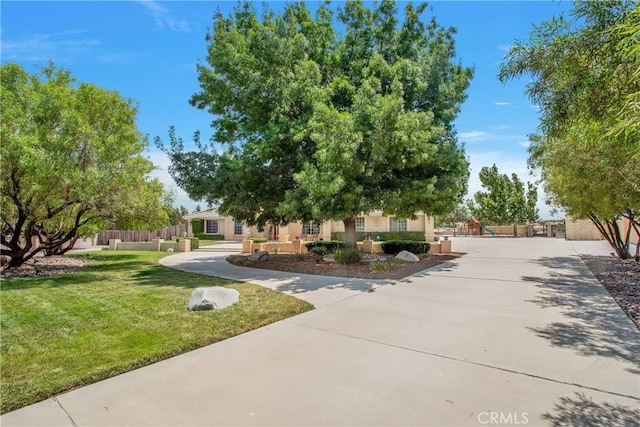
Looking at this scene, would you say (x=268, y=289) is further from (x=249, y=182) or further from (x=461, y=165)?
(x=461, y=165)

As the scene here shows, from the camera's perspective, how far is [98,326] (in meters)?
5.66

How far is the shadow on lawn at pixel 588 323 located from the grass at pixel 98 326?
4347mm

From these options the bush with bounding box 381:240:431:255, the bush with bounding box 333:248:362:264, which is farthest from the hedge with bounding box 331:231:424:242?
the bush with bounding box 333:248:362:264

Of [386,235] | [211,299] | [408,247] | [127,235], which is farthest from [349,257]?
[127,235]

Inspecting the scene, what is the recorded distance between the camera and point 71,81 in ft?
46.0

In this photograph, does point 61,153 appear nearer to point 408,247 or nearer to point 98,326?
point 98,326

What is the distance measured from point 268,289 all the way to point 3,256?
38.6ft

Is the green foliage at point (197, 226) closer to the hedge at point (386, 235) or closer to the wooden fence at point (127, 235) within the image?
the wooden fence at point (127, 235)

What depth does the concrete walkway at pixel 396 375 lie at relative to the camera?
10.1 feet

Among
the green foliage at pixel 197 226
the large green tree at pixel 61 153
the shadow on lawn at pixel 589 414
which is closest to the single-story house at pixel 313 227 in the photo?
the green foliage at pixel 197 226

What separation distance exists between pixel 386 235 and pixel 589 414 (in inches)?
1066

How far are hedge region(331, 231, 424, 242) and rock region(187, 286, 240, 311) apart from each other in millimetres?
22249

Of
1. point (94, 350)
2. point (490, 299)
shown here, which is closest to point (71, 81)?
point (94, 350)

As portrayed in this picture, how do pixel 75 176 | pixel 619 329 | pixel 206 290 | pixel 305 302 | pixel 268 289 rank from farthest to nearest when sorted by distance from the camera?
1. pixel 75 176
2. pixel 268 289
3. pixel 305 302
4. pixel 206 290
5. pixel 619 329
